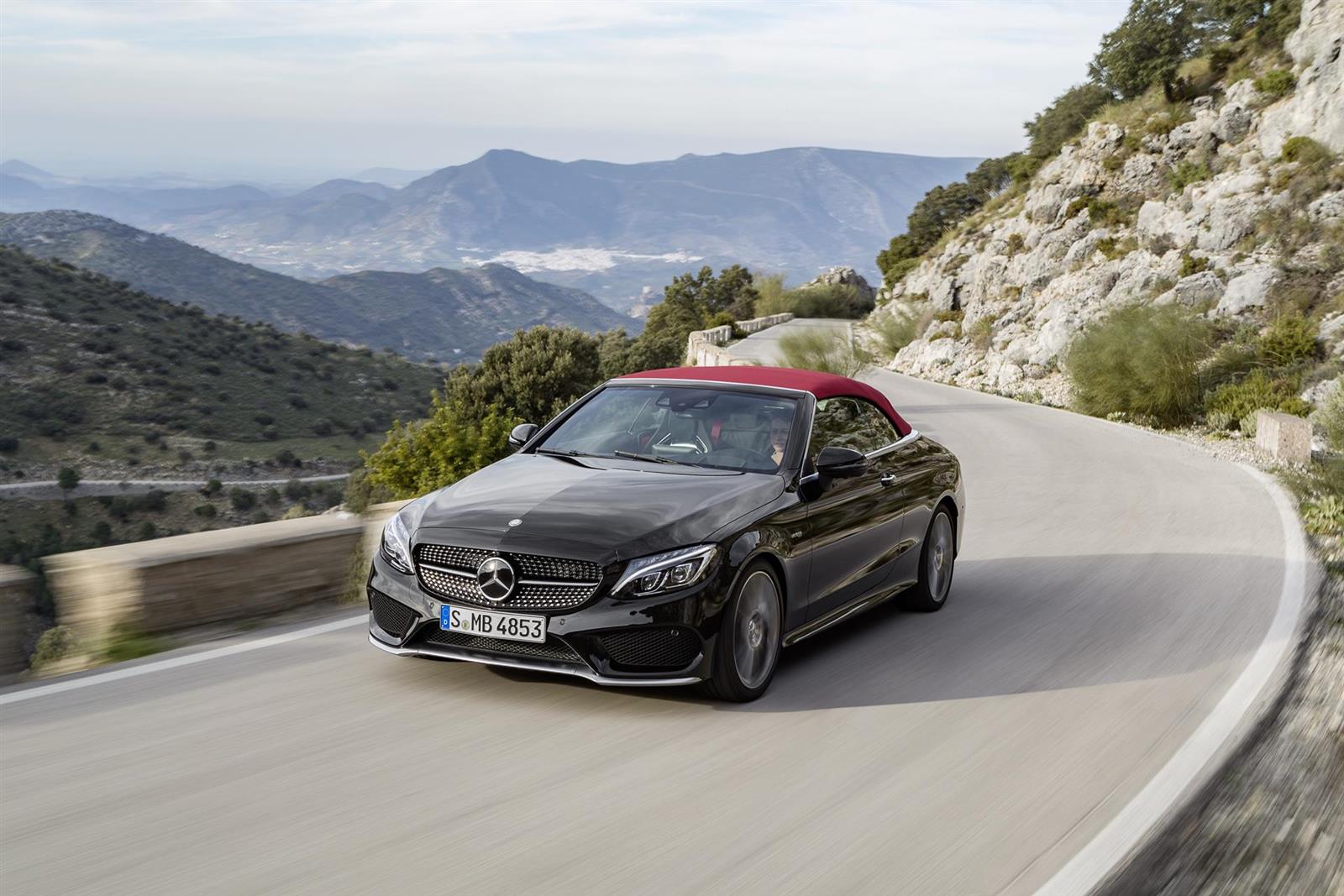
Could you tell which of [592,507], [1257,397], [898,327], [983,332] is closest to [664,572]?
[592,507]

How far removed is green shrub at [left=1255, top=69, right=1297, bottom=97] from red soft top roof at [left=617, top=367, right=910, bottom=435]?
45388 millimetres

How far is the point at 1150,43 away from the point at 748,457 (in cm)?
5862

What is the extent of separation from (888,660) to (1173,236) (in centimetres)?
4159

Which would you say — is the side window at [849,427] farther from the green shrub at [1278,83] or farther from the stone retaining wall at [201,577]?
the green shrub at [1278,83]

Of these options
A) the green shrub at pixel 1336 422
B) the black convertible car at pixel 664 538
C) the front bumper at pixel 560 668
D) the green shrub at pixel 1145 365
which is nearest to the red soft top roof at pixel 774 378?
the black convertible car at pixel 664 538

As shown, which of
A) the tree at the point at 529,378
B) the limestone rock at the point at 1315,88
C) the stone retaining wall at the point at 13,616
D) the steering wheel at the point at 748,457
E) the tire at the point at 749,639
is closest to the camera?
the tire at the point at 749,639

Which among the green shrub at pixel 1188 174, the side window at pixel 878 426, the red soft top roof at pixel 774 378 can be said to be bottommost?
the side window at pixel 878 426

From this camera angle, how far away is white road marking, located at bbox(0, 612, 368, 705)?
5719 millimetres

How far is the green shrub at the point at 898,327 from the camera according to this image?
54906 mm

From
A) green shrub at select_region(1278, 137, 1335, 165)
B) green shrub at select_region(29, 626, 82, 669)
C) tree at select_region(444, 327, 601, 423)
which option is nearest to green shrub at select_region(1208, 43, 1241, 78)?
green shrub at select_region(1278, 137, 1335, 165)

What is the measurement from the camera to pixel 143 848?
403 cm

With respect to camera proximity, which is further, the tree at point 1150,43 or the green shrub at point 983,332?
the tree at point 1150,43

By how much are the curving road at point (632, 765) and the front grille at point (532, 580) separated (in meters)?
0.49

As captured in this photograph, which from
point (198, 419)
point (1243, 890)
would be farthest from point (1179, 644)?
point (198, 419)
